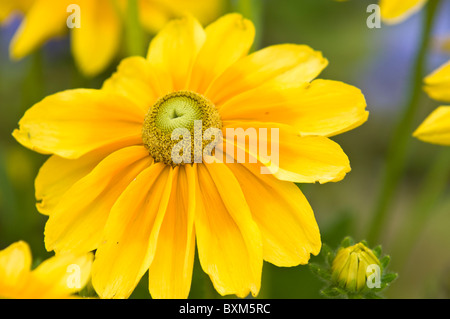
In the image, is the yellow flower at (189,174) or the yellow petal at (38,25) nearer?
the yellow flower at (189,174)

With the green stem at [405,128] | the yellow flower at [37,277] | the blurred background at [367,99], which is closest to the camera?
the yellow flower at [37,277]

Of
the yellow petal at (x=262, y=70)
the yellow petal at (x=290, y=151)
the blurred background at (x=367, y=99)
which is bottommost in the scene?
the blurred background at (x=367, y=99)

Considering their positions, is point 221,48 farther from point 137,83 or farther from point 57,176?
point 57,176

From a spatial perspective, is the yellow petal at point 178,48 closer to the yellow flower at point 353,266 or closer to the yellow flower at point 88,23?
the yellow flower at point 88,23

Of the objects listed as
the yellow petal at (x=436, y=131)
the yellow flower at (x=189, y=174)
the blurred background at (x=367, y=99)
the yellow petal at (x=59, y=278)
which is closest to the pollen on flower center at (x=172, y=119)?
the yellow flower at (x=189, y=174)

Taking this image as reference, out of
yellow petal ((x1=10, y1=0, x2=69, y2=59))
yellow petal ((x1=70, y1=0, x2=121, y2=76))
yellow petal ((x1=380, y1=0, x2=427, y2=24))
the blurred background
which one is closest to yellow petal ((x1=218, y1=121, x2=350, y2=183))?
yellow petal ((x1=380, y1=0, x2=427, y2=24))

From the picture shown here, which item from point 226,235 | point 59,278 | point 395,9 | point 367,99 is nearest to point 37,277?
point 59,278

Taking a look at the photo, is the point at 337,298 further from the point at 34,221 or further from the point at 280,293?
the point at 34,221

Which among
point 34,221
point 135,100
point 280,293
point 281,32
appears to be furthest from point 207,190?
point 281,32
